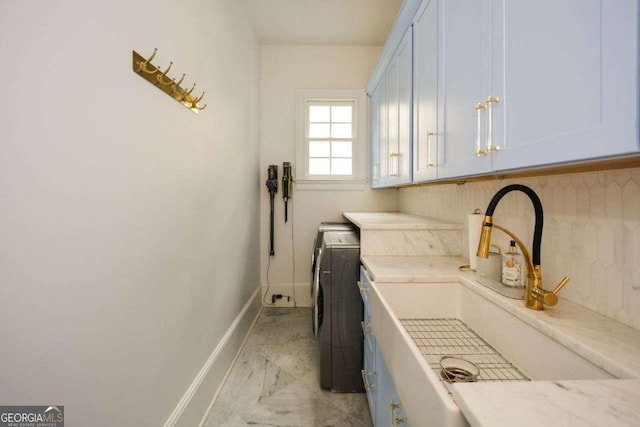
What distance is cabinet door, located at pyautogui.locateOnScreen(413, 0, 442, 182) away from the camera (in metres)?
1.29

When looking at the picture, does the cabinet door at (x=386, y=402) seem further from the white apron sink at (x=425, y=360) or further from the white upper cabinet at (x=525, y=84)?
the white upper cabinet at (x=525, y=84)

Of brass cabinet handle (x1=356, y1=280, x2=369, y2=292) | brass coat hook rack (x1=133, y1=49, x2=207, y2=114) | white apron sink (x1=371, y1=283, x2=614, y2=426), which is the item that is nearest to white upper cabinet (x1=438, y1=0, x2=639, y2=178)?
white apron sink (x1=371, y1=283, x2=614, y2=426)

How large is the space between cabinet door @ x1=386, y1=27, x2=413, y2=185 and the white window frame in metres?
0.98

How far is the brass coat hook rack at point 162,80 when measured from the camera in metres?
1.01

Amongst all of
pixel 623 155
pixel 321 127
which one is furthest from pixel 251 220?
pixel 623 155

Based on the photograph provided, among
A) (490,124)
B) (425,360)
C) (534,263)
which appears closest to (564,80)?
(490,124)

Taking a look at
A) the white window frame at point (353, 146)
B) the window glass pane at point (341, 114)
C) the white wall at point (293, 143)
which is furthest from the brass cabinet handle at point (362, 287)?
the window glass pane at point (341, 114)

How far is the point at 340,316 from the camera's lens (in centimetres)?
178

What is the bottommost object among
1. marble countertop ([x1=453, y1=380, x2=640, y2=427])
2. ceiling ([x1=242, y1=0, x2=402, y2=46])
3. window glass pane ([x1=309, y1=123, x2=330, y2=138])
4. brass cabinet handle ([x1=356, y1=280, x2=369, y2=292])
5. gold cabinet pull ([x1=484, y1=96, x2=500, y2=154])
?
brass cabinet handle ([x1=356, y1=280, x2=369, y2=292])

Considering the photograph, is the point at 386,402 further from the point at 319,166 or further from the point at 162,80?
the point at 319,166

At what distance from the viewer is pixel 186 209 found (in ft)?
4.61

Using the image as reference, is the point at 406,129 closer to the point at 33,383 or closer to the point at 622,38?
the point at 622,38

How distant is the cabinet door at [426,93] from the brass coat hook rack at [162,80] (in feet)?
3.72

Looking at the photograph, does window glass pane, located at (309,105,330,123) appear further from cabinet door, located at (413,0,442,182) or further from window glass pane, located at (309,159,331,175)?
cabinet door, located at (413,0,442,182)
